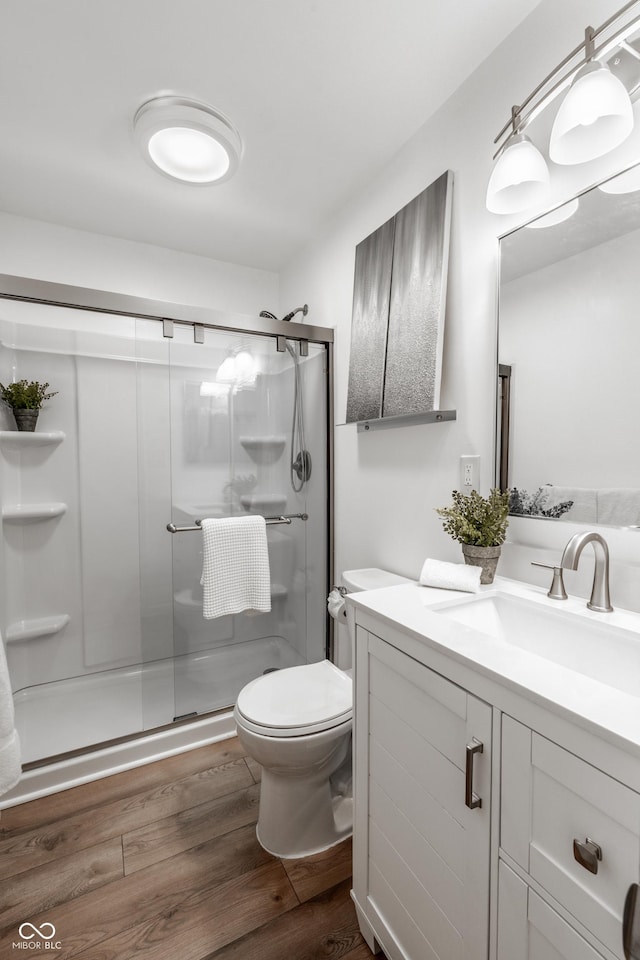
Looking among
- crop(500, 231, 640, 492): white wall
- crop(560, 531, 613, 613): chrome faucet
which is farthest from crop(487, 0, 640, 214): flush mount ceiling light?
crop(560, 531, 613, 613): chrome faucet

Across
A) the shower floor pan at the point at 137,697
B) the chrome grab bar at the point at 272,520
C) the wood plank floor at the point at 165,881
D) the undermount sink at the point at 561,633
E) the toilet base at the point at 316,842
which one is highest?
the chrome grab bar at the point at 272,520

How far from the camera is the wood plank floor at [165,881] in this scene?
3.75 ft

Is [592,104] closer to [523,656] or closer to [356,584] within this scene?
[523,656]

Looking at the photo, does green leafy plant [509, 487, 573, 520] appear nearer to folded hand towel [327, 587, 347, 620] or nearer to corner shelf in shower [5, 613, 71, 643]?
folded hand towel [327, 587, 347, 620]

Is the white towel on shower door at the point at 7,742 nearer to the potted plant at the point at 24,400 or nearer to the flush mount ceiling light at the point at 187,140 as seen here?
the potted plant at the point at 24,400

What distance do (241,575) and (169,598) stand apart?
1.13 ft

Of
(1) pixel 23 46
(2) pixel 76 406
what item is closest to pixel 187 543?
(2) pixel 76 406

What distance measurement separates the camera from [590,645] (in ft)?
3.13

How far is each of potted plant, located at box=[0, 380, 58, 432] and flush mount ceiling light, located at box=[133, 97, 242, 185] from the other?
1.13 metres

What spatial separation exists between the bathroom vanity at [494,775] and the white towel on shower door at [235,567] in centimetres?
96

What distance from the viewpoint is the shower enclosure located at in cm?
192

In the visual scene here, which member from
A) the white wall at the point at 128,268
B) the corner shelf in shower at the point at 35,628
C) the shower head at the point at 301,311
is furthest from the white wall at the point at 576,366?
the corner shelf in shower at the point at 35,628

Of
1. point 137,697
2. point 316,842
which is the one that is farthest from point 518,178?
point 137,697

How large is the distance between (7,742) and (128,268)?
2294 mm
